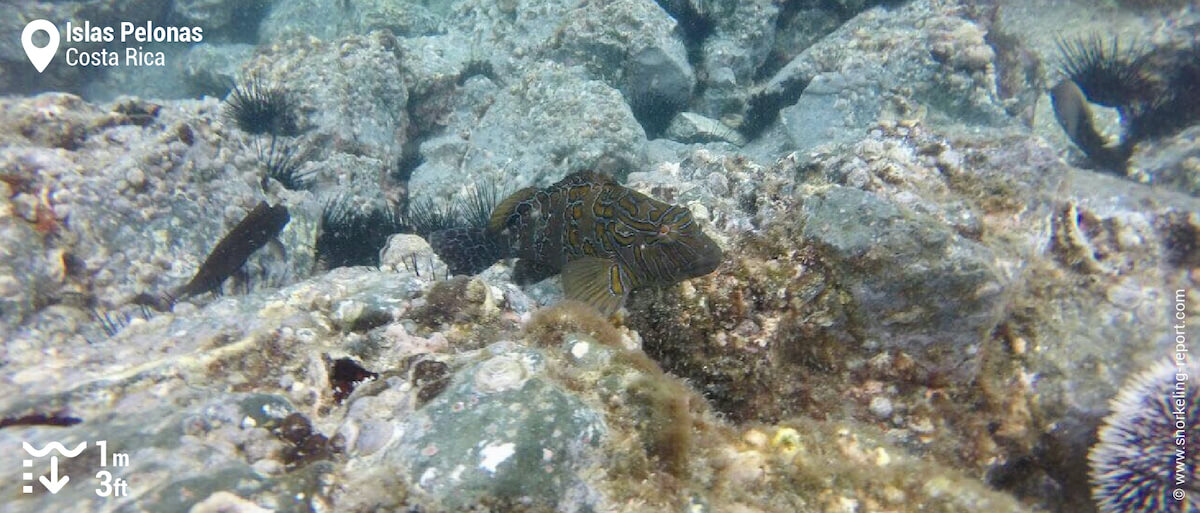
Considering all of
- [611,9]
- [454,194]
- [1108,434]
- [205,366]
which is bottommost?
[1108,434]

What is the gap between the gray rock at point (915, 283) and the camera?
2.59 metres

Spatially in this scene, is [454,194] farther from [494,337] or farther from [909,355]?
[909,355]

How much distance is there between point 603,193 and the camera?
316 cm

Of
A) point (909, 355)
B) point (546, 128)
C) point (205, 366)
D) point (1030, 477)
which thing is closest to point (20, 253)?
point (205, 366)

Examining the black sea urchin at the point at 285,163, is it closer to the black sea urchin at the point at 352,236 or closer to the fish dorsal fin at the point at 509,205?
the black sea urchin at the point at 352,236

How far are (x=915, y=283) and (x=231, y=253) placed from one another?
4.53 m

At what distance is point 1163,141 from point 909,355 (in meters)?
6.34

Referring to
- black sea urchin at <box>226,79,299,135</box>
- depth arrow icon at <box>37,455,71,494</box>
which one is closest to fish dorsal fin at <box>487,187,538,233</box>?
depth arrow icon at <box>37,455,71,494</box>

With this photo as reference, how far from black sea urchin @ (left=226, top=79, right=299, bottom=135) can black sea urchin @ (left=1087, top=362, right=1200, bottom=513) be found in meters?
7.54

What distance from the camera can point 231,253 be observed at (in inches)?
158

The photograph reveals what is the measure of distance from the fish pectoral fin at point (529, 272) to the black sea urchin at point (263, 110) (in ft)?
14.0

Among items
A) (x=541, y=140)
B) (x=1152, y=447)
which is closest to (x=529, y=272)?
(x=541, y=140)

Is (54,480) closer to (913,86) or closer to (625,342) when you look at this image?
(625,342)

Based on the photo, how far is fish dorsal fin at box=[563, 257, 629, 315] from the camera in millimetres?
2697
